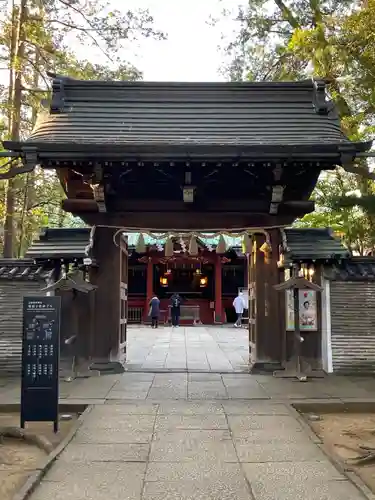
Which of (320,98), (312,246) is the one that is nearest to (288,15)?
(320,98)

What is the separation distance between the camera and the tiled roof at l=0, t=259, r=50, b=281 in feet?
32.1

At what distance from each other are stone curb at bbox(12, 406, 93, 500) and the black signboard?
485mm

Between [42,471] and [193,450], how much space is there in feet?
5.37

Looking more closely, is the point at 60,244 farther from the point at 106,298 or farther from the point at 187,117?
the point at 187,117

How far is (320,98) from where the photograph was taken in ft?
34.1

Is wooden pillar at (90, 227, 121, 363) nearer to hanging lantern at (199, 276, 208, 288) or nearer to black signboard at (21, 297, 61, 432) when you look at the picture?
black signboard at (21, 297, 61, 432)

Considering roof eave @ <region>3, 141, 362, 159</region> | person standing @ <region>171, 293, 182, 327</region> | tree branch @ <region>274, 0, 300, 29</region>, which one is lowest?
person standing @ <region>171, 293, 182, 327</region>

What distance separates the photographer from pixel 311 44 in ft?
47.4

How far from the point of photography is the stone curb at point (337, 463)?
4.23m

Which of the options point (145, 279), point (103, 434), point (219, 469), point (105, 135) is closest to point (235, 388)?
point (103, 434)

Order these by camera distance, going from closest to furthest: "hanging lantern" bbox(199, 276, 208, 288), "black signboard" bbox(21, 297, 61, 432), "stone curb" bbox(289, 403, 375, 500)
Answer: "stone curb" bbox(289, 403, 375, 500) → "black signboard" bbox(21, 297, 61, 432) → "hanging lantern" bbox(199, 276, 208, 288)

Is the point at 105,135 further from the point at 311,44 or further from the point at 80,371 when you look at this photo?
the point at 311,44

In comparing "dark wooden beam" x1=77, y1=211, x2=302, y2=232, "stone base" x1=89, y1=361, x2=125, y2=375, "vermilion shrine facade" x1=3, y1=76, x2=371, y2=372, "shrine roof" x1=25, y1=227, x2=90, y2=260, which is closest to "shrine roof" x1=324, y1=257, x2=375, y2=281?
"vermilion shrine facade" x1=3, y1=76, x2=371, y2=372

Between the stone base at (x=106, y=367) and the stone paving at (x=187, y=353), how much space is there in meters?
0.69
